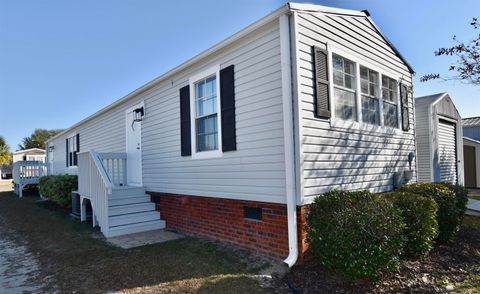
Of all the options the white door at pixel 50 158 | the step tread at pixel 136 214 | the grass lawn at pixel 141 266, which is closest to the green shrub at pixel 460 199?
the grass lawn at pixel 141 266

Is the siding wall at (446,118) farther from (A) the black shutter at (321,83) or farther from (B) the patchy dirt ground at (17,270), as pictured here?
(B) the patchy dirt ground at (17,270)

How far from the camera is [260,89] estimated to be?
5082mm

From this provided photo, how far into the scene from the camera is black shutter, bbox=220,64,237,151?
558cm

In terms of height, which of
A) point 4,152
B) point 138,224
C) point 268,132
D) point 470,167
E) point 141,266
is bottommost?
point 141,266

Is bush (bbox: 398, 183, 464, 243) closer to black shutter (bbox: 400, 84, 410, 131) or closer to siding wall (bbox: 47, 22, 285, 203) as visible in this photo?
black shutter (bbox: 400, 84, 410, 131)

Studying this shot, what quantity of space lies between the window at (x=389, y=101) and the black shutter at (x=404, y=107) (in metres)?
0.22

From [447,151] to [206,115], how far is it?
9177 millimetres

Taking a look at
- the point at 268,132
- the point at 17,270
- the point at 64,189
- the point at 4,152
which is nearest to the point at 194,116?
the point at 268,132

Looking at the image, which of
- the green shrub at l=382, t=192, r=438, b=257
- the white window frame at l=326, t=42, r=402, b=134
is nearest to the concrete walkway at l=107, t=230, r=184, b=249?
the white window frame at l=326, t=42, r=402, b=134

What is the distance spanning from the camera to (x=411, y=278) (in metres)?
4.01

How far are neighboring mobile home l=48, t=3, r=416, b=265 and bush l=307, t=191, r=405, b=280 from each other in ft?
2.00

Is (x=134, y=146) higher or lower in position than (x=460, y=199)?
higher

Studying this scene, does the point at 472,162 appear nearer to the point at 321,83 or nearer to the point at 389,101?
the point at 389,101

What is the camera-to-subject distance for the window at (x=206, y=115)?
620 cm
